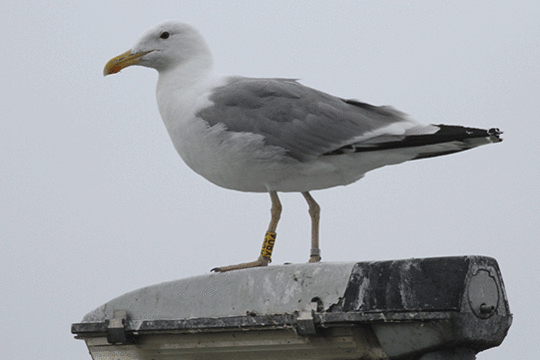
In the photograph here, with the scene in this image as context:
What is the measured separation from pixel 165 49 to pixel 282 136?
1.13 m

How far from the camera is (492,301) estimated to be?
13.1 ft

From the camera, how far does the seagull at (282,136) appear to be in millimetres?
5152

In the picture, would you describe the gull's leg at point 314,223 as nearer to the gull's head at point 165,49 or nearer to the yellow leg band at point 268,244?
the yellow leg band at point 268,244

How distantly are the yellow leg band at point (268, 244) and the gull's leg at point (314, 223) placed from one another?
310mm

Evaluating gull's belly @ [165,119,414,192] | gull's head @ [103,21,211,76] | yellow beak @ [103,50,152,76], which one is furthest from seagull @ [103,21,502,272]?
yellow beak @ [103,50,152,76]

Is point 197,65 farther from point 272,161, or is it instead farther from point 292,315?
point 292,315

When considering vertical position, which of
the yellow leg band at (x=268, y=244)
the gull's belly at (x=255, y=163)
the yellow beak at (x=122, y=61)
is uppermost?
the yellow beak at (x=122, y=61)

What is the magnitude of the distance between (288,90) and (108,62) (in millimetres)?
1321

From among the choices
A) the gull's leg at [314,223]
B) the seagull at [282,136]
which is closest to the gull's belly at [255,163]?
the seagull at [282,136]

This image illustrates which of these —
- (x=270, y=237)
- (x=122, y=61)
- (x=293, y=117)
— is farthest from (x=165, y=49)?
(x=270, y=237)

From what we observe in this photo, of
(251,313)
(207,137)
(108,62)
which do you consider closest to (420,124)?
(207,137)

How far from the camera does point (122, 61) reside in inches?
227

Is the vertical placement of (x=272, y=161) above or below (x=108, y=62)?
below

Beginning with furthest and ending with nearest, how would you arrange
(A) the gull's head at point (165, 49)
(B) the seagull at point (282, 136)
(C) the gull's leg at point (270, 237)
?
1. (A) the gull's head at point (165, 49)
2. (C) the gull's leg at point (270, 237)
3. (B) the seagull at point (282, 136)
